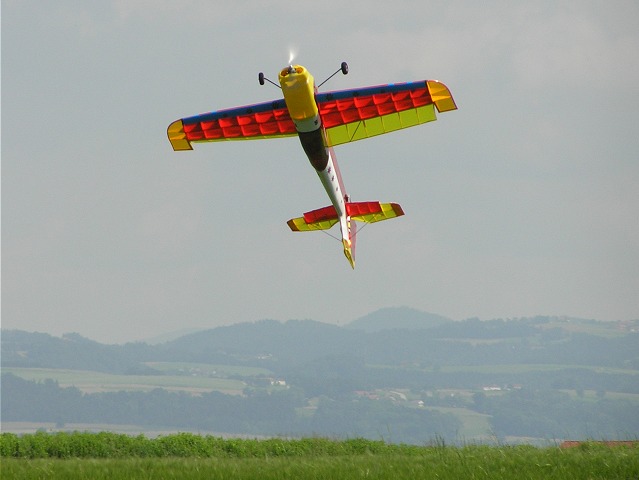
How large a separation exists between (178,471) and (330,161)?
13.2m

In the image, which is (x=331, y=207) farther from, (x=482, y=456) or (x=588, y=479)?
(x=588, y=479)

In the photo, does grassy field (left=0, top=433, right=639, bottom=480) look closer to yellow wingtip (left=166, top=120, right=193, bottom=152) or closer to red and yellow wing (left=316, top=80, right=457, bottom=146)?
yellow wingtip (left=166, top=120, right=193, bottom=152)

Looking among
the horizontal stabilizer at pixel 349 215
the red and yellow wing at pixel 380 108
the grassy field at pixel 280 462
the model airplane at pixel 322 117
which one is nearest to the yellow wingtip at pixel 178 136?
the model airplane at pixel 322 117

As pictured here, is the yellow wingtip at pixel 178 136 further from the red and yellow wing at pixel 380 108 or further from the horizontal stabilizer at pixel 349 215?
the horizontal stabilizer at pixel 349 215

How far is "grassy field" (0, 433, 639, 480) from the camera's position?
59.4 ft

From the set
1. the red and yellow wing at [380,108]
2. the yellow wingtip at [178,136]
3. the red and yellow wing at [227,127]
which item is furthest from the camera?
the yellow wingtip at [178,136]

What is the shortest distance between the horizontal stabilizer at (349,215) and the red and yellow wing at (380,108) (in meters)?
5.49

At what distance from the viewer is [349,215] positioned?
34125 millimetres

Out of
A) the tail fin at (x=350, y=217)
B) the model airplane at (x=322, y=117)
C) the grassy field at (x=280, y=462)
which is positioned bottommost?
the grassy field at (x=280, y=462)

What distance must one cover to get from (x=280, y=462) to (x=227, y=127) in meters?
13.0

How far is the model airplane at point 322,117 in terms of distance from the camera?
25109mm

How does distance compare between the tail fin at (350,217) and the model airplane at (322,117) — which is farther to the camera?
the tail fin at (350,217)

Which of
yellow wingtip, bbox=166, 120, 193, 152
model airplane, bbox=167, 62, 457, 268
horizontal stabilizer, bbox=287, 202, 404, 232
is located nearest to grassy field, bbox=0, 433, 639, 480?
model airplane, bbox=167, 62, 457, 268

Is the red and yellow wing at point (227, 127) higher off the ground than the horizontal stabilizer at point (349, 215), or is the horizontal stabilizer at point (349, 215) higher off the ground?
the red and yellow wing at point (227, 127)
